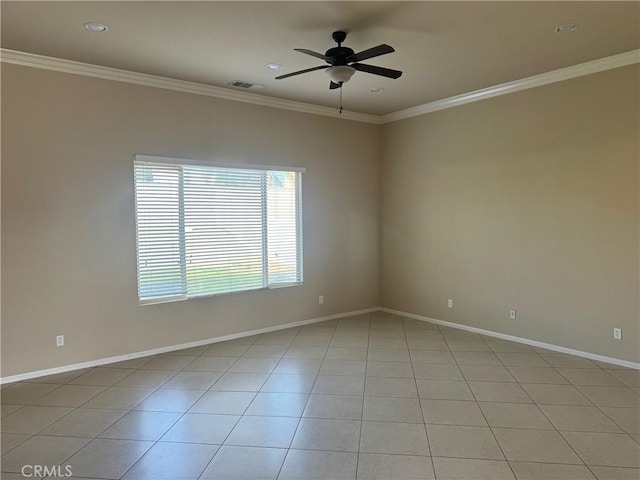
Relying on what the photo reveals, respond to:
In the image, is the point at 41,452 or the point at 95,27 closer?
the point at 41,452

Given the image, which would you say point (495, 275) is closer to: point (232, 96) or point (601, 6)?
point (601, 6)

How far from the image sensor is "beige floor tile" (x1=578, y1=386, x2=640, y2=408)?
3.21 meters

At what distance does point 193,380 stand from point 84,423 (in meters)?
0.97

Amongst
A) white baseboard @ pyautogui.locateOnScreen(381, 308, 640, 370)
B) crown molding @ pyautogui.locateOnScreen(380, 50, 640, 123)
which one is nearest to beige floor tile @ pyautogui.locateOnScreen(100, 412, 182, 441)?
white baseboard @ pyautogui.locateOnScreen(381, 308, 640, 370)

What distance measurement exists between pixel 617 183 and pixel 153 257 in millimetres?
4897

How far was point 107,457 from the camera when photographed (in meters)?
2.55

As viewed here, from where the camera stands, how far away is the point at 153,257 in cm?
445

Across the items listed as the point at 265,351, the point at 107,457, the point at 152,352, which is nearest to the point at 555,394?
the point at 265,351

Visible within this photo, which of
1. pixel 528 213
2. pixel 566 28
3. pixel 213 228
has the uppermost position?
pixel 566 28

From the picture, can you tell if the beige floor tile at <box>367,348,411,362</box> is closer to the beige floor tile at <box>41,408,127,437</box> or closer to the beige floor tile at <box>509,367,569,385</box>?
the beige floor tile at <box>509,367,569,385</box>

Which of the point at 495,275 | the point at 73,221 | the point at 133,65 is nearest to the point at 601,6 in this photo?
the point at 495,275

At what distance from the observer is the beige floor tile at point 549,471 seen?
91.3 inches

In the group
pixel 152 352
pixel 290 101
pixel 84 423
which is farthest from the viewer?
pixel 290 101

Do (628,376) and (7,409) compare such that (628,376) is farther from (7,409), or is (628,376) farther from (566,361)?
(7,409)
